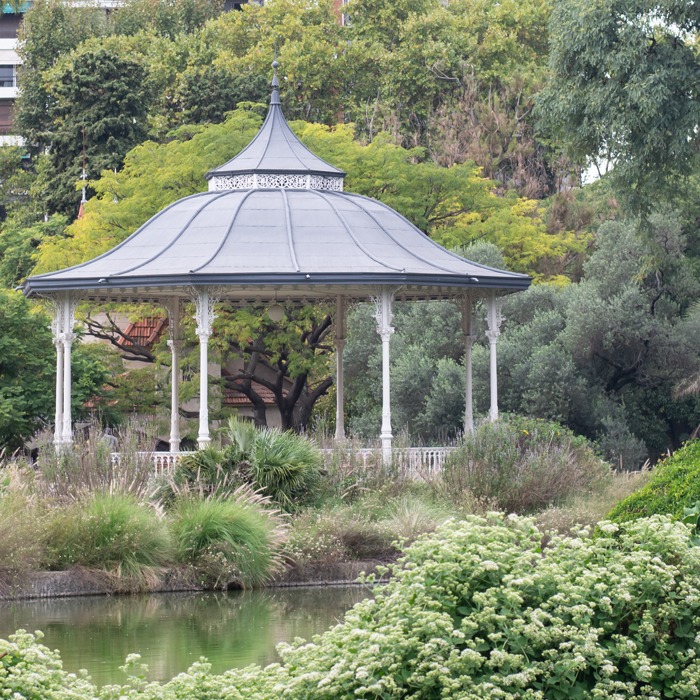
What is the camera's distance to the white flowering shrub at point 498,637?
6.54 metres

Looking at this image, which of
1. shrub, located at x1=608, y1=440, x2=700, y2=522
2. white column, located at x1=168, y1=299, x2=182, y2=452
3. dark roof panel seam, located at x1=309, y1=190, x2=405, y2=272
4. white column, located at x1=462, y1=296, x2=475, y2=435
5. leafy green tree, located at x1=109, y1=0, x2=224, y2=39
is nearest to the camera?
shrub, located at x1=608, y1=440, x2=700, y2=522

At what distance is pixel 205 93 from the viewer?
39.7 metres

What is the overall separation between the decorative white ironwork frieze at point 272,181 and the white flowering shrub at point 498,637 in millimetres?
16190

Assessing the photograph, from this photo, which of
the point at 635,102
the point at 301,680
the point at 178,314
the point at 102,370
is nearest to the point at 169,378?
the point at 102,370

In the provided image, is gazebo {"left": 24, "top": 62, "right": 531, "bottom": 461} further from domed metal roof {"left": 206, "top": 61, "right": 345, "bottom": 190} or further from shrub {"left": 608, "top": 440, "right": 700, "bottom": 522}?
shrub {"left": 608, "top": 440, "right": 700, "bottom": 522}

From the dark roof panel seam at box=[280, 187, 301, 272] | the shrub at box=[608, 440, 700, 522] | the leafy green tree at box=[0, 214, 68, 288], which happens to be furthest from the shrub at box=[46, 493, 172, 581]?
the leafy green tree at box=[0, 214, 68, 288]

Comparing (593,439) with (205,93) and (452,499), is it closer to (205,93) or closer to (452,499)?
(452,499)

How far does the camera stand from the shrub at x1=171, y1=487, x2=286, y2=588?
14.9m

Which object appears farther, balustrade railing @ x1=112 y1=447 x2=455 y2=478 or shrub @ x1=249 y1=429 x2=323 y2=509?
balustrade railing @ x1=112 y1=447 x2=455 y2=478

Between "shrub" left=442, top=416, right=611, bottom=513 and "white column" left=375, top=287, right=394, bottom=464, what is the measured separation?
55.4 inches

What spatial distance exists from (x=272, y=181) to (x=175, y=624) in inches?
456

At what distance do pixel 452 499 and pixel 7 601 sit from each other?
569cm

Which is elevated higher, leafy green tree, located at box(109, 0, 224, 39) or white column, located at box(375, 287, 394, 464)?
leafy green tree, located at box(109, 0, 224, 39)

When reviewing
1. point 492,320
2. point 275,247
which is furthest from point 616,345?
point 275,247
